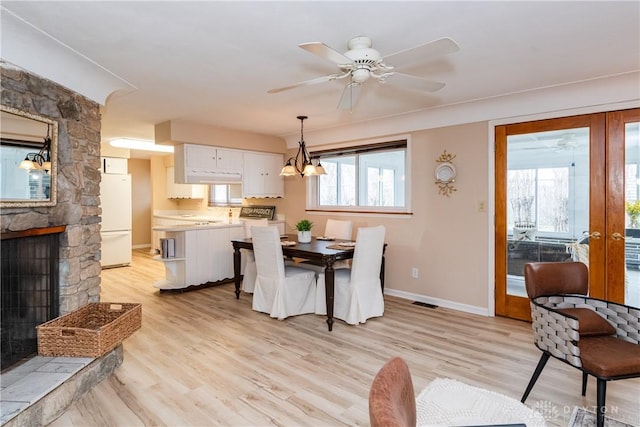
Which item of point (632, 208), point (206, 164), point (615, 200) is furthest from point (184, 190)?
point (632, 208)

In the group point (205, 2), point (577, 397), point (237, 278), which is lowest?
point (577, 397)

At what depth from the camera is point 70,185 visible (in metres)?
2.68

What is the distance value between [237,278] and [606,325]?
151 inches

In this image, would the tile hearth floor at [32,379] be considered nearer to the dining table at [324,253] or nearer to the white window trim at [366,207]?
the dining table at [324,253]

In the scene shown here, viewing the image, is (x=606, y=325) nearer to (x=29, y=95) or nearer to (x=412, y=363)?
(x=412, y=363)

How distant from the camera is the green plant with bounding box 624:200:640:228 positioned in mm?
3170

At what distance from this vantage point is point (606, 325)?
2193 millimetres

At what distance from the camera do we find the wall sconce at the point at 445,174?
13.7 feet

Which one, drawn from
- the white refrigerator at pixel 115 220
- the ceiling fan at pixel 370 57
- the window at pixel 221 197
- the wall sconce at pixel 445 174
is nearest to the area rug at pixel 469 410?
the ceiling fan at pixel 370 57

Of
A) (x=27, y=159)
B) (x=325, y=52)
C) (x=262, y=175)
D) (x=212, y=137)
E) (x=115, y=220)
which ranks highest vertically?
(x=212, y=137)

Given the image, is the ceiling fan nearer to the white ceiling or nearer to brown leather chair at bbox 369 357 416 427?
the white ceiling

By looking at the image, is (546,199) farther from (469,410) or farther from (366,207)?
(469,410)

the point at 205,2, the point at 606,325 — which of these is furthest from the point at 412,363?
the point at 205,2

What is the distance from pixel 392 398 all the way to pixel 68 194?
277 centimetres
